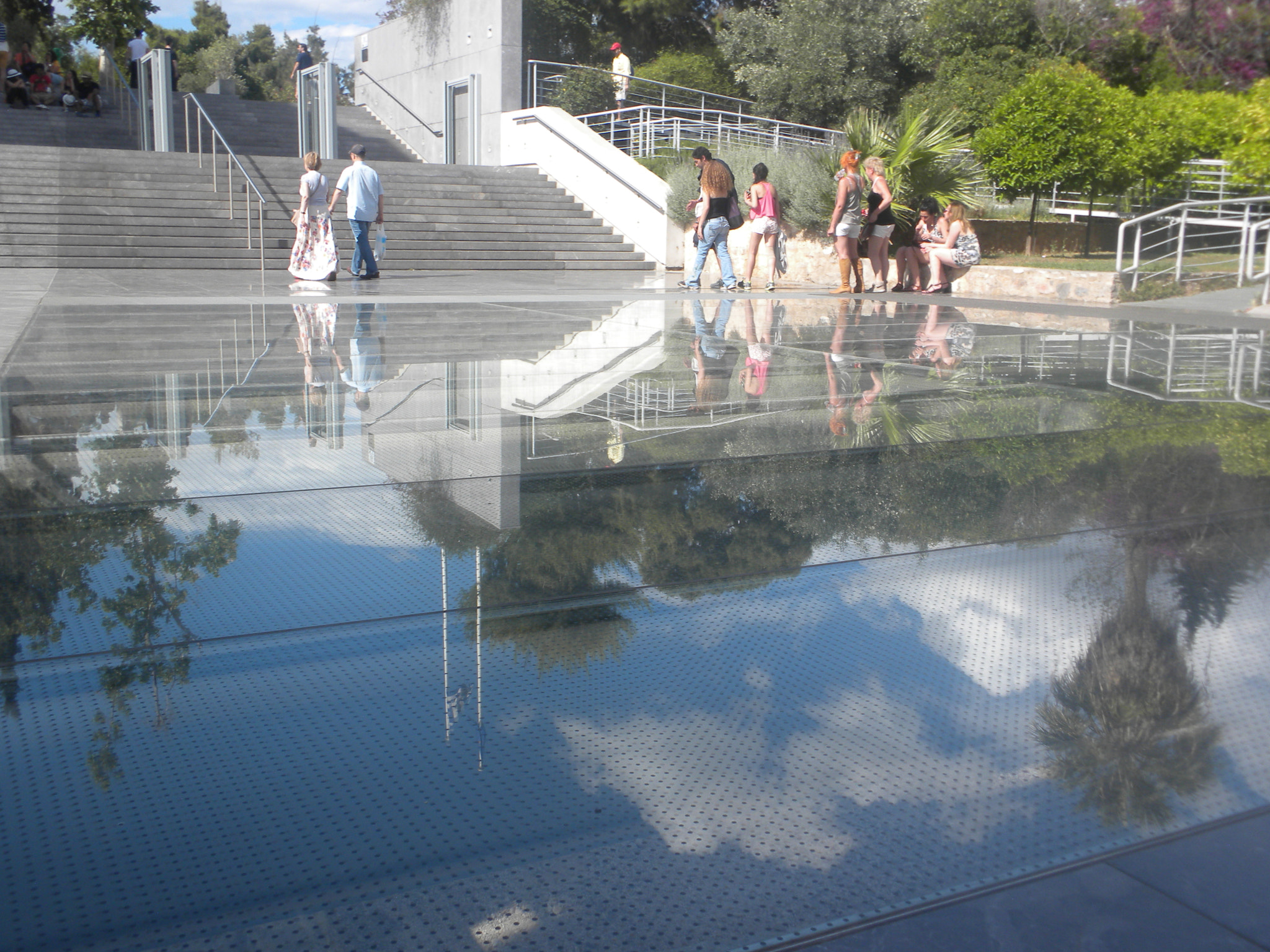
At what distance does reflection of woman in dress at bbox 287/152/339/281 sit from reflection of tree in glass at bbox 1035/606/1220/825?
41.0ft

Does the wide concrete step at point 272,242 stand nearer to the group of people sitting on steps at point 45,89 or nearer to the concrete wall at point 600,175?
the concrete wall at point 600,175

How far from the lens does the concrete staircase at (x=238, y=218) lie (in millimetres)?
16328

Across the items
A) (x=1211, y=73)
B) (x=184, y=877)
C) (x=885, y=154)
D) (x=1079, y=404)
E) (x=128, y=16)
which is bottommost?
(x=184, y=877)

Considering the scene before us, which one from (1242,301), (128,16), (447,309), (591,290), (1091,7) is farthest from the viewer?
(128,16)

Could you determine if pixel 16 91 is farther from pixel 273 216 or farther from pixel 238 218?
pixel 238 218

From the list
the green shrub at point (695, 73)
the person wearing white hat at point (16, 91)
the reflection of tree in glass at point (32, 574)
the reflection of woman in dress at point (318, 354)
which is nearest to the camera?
the reflection of tree in glass at point (32, 574)

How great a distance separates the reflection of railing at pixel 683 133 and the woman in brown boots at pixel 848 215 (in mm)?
5212

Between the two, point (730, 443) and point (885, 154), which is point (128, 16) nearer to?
point (885, 154)

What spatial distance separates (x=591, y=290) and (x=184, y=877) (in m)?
13.1

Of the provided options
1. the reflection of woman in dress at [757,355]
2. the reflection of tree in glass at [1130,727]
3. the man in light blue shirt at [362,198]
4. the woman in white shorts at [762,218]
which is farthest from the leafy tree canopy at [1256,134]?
the reflection of tree in glass at [1130,727]

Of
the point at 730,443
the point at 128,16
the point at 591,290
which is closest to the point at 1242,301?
the point at 591,290

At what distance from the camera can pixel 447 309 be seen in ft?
37.3

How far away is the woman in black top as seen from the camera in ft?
46.9

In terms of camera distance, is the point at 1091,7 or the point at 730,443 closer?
the point at 730,443
